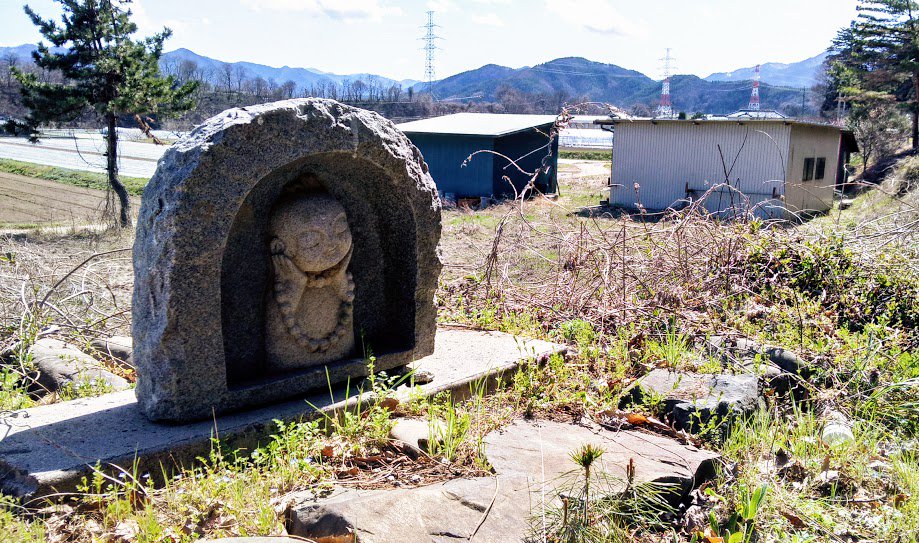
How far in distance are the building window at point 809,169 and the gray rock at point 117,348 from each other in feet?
66.9

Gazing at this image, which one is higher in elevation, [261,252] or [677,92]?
[677,92]

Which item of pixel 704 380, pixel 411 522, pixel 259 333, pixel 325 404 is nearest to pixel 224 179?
pixel 259 333

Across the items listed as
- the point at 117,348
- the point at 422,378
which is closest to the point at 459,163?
the point at 117,348

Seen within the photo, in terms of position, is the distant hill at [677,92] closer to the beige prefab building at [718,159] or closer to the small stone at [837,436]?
the beige prefab building at [718,159]

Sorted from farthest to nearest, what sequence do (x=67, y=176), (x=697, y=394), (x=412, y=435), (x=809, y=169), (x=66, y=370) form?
1. (x=809, y=169)
2. (x=67, y=176)
3. (x=66, y=370)
4. (x=697, y=394)
5. (x=412, y=435)

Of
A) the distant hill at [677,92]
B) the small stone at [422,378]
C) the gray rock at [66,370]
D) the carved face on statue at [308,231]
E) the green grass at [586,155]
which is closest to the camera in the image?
the carved face on statue at [308,231]

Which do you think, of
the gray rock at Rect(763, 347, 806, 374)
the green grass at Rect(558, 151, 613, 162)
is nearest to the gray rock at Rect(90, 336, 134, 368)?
the gray rock at Rect(763, 347, 806, 374)

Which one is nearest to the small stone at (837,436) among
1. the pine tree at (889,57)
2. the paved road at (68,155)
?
the paved road at (68,155)

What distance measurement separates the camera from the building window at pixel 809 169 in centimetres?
2061

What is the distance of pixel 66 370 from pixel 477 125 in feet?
67.4

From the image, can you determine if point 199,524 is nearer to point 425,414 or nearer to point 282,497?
point 282,497

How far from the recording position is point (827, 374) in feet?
15.3

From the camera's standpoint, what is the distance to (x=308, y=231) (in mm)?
3689

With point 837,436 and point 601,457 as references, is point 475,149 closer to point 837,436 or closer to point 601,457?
point 837,436
